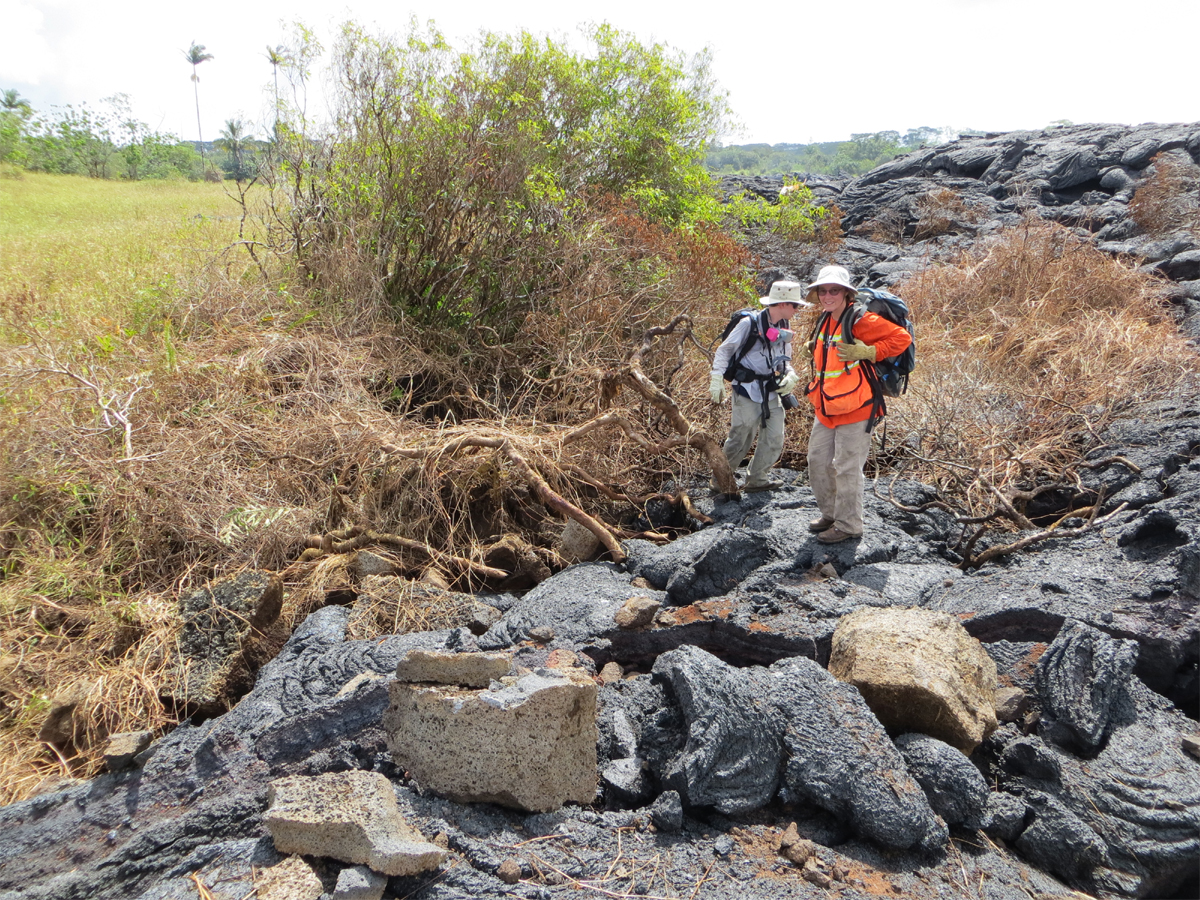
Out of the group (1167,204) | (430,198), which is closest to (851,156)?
(1167,204)

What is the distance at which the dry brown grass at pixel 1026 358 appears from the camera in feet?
18.0

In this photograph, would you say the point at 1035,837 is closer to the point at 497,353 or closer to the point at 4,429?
the point at 497,353

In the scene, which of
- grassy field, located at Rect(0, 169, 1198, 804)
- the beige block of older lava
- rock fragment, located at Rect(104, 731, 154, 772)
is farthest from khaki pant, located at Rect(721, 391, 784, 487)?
rock fragment, located at Rect(104, 731, 154, 772)

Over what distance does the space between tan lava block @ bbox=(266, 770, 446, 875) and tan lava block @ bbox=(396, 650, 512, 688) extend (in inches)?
14.2

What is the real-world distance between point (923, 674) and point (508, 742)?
156cm

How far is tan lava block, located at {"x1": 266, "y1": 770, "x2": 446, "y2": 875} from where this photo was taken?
6.68ft

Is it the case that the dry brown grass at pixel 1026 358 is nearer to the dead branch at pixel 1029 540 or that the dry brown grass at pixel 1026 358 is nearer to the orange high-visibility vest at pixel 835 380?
the dead branch at pixel 1029 540

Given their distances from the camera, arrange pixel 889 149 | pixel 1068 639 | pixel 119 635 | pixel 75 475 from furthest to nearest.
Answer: pixel 889 149 → pixel 75 475 → pixel 119 635 → pixel 1068 639

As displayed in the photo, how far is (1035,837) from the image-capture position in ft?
7.75

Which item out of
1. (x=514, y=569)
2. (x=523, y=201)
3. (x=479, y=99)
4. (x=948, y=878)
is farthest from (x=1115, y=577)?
(x=479, y=99)

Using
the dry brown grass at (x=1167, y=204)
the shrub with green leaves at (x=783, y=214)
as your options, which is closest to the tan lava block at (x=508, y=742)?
the shrub with green leaves at (x=783, y=214)

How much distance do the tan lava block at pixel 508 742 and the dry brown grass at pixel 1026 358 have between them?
3629mm

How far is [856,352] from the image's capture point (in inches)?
161

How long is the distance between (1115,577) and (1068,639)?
34.7 inches
